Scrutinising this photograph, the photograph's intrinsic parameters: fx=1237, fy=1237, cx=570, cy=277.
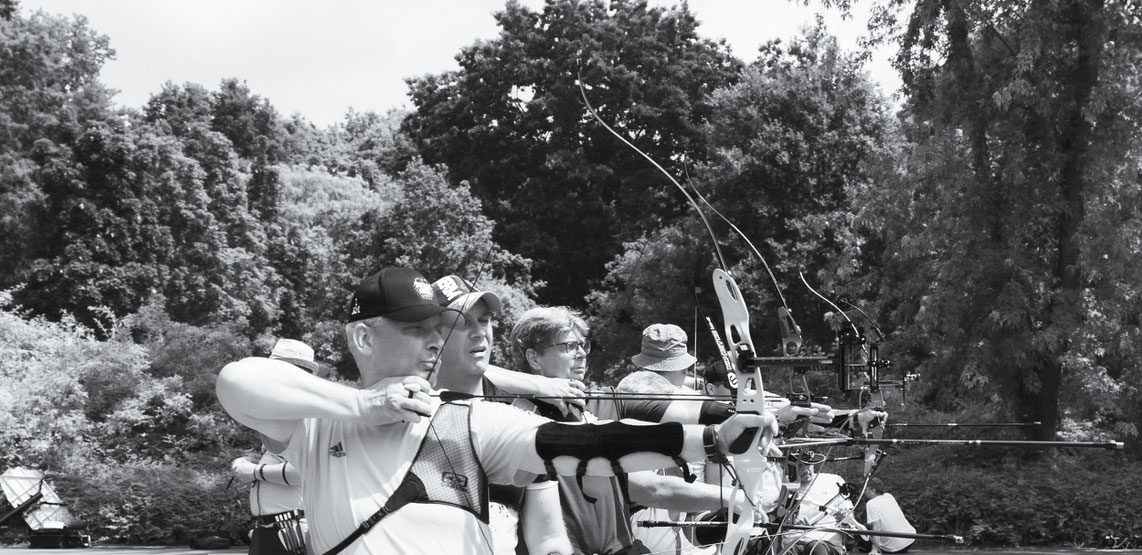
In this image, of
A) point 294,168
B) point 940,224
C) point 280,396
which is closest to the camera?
point 280,396

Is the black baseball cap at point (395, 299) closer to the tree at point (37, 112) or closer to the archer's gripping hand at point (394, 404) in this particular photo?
the archer's gripping hand at point (394, 404)

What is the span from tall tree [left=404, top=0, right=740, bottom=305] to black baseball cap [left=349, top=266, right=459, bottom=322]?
106ft

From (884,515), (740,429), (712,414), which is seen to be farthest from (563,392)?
(884,515)

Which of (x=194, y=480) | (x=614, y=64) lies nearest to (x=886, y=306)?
(x=614, y=64)

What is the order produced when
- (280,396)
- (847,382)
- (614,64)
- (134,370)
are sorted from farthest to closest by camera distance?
(614,64)
(134,370)
(847,382)
(280,396)

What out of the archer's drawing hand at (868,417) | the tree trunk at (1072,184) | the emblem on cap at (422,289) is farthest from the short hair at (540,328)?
the tree trunk at (1072,184)

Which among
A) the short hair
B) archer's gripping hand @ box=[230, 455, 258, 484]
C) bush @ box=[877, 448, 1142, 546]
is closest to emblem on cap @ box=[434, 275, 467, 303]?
the short hair

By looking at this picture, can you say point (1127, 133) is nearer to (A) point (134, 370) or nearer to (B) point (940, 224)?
(B) point (940, 224)

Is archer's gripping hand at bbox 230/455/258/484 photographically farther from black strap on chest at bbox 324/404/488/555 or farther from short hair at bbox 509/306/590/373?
black strap on chest at bbox 324/404/488/555

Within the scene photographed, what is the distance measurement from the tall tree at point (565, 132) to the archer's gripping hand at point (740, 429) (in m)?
32.7

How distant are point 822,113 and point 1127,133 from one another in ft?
41.9

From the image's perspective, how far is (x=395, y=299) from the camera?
3.10 m

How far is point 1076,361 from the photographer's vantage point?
20875mm

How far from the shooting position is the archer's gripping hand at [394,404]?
2807 mm
